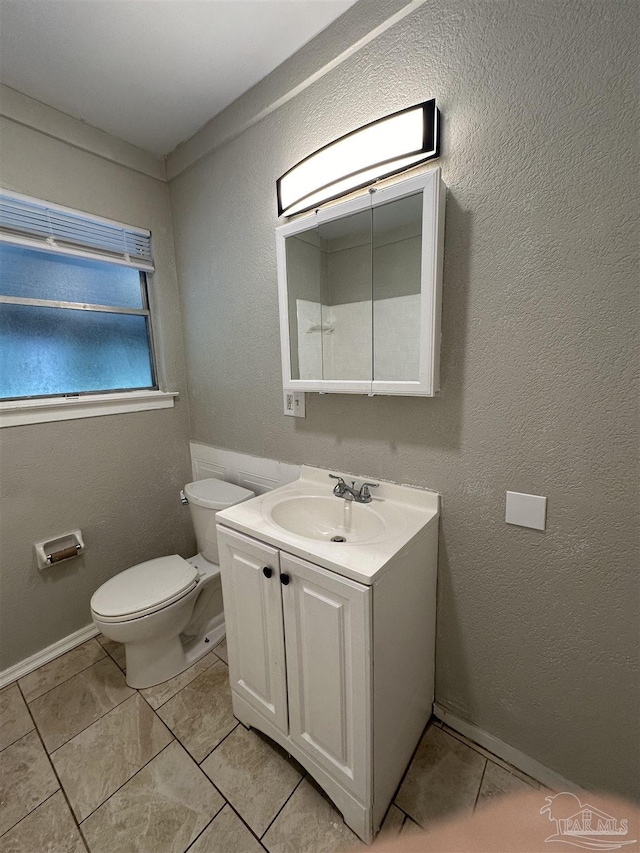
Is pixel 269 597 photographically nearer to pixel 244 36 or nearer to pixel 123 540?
pixel 123 540

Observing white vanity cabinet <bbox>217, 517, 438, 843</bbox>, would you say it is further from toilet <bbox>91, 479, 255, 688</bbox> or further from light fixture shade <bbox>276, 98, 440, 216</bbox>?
light fixture shade <bbox>276, 98, 440, 216</bbox>

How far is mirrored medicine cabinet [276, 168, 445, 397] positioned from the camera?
107 centimetres

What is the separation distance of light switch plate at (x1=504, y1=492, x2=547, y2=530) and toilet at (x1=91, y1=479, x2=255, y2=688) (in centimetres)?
116

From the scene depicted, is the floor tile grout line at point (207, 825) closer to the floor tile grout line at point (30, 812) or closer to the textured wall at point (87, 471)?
the floor tile grout line at point (30, 812)

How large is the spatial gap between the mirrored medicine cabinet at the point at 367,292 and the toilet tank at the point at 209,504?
0.66 meters

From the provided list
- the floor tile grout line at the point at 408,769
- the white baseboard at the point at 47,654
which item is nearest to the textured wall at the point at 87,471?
the white baseboard at the point at 47,654

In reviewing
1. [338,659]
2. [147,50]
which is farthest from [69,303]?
[338,659]

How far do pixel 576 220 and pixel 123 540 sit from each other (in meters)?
2.36

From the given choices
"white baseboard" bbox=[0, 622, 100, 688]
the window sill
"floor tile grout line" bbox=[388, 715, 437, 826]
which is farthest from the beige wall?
"white baseboard" bbox=[0, 622, 100, 688]

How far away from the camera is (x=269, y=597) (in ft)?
3.64

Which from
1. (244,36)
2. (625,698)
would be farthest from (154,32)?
(625,698)

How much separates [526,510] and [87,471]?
1965 millimetres

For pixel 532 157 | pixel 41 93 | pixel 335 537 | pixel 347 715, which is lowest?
pixel 347 715

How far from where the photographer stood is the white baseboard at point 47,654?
1583mm
